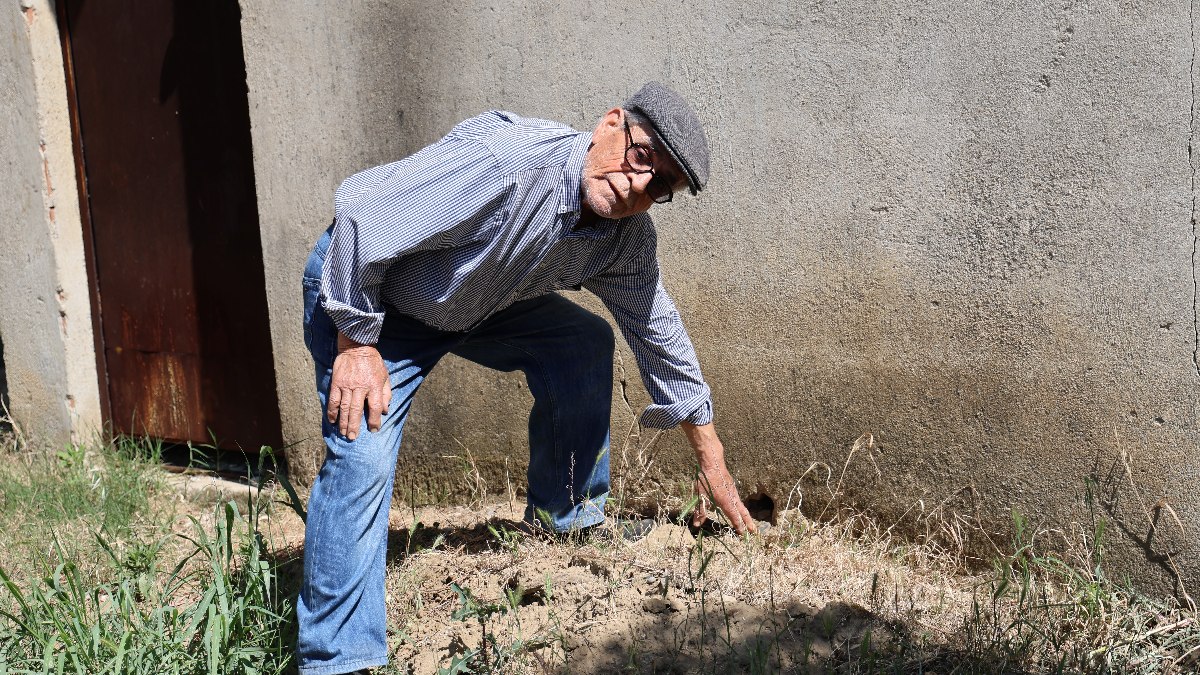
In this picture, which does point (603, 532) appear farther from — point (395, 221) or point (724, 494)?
point (395, 221)

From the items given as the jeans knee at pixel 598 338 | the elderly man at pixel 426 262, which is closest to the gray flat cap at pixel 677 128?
the elderly man at pixel 426 262

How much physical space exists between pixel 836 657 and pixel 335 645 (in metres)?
1.25

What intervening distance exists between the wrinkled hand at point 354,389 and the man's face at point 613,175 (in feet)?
2.32

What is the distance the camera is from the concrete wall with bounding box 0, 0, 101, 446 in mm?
4633

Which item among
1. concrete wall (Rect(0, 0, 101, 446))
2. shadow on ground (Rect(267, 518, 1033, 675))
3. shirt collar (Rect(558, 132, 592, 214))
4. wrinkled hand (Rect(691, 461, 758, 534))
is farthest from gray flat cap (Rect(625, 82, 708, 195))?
concrete wall (Rect(0, 0, 101, 446))

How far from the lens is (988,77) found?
2859 millimetres

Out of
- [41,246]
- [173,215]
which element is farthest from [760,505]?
[41,246]

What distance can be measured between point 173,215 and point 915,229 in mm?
3301

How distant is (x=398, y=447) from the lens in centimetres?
273

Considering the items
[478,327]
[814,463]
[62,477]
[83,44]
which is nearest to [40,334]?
[62,477]

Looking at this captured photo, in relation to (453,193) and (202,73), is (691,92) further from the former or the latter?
(202,73)

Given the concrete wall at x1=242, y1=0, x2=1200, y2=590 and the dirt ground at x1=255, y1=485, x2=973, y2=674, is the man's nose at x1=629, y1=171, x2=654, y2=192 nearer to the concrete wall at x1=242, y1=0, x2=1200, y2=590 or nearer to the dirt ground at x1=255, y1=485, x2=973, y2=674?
the concrete wall at x1=242, y1=0, x2=1200, y2=590

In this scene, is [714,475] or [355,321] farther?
[714,475]

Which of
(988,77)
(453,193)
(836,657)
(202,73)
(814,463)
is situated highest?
(202,73)
